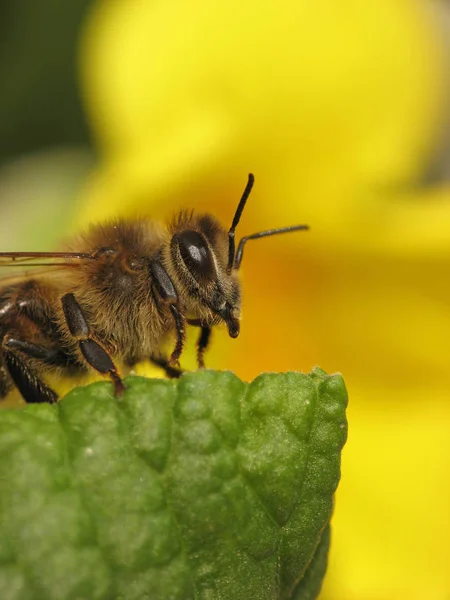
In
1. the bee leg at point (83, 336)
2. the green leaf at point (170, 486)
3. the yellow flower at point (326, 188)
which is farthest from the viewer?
the yellow flower at point (326, 188)

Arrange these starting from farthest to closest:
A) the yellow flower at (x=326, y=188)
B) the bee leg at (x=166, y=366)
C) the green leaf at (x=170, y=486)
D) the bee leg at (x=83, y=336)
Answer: the yellow flower at (x=326, y=188) < the bee leg at (x=166, y=366) < the bee leg at (x=83, y=336) < the green leaf at (x=170, y=486)

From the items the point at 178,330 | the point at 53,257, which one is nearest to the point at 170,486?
the point at 178,330

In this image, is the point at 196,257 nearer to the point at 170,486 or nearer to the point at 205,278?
the point at 205,278

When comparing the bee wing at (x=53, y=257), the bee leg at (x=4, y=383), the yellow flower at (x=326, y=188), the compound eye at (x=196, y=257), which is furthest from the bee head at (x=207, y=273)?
the yellow flower at (x=326, y=188)

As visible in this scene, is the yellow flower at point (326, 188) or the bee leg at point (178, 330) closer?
the bee leg at point (178, 330)

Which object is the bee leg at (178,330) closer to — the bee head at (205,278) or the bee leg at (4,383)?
the bee head at (205,278)

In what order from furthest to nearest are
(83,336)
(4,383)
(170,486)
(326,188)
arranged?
1. (326,188)
2. (4,383)
3. (83,336)
4. (170,486)
